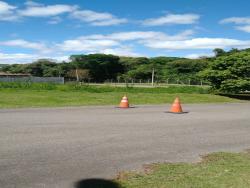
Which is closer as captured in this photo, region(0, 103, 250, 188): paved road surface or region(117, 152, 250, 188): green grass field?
region(117, 152, 250, 188): green grass field

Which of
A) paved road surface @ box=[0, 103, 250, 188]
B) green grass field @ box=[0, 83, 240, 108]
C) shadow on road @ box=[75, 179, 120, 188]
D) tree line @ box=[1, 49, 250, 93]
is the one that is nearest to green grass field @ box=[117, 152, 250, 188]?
shadow on road @ box=[75, 179, 120, 188]

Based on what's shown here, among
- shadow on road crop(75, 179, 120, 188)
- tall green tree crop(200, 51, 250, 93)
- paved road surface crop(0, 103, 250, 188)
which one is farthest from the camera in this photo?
tall green tree crop(200, 51, 250, 93)

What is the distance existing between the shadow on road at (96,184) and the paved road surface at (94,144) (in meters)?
0.14

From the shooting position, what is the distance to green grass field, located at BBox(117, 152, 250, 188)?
20.1ft

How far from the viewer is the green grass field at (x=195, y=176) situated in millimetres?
6122

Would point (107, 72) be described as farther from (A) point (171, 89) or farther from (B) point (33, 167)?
(B) point (33, 167)

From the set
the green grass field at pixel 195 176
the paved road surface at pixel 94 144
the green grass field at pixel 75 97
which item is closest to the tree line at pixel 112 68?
the green grass field at pixel 75 97

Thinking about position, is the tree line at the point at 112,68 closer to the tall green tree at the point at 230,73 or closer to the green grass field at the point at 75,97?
the tall green tree at the point at 230,73

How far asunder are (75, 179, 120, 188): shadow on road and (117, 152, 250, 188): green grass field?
4.9 inches

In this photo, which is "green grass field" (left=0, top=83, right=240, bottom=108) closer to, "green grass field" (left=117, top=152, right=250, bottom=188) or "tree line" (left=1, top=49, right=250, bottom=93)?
"green grass field" (left=117, top=152, right=250, bottom=188)

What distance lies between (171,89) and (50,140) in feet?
92.7

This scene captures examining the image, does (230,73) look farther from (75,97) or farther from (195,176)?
(195,176)

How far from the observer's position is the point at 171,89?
1480 inches

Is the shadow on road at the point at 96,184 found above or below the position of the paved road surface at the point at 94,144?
above
